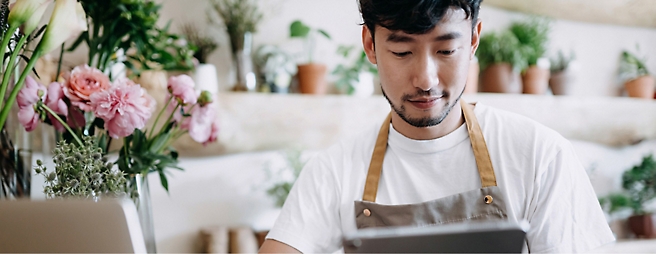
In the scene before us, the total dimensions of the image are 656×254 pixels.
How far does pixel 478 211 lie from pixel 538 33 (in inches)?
59.7

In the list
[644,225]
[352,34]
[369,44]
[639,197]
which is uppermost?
[352,34]

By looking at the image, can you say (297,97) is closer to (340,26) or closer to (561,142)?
(340,26)

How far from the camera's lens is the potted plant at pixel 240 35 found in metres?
1.97

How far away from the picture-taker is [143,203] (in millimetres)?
1203

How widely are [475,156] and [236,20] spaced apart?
3.85 feet

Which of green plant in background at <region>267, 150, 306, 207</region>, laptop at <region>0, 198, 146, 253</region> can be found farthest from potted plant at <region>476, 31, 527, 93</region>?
laptop at <region>0, 198, 146, 253</region>

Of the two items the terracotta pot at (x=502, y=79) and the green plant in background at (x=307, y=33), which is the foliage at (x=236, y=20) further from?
the terracotta pot at (x=502, y=79)

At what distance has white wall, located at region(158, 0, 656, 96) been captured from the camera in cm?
206

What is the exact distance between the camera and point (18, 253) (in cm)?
65

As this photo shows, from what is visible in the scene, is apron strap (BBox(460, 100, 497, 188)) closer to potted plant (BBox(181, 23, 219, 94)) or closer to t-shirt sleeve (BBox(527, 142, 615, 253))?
t-shirt sleeve (BBox(527, 142, 615, 253))

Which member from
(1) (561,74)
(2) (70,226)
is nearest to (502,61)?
(1) (561,74)

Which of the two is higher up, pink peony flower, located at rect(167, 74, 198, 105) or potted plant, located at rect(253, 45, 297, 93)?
potted plant, located at rect(253, 45, 297, 93)

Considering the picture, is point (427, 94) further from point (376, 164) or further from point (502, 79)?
point (502, 79)

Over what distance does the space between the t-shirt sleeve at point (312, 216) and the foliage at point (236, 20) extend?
2.89ft
